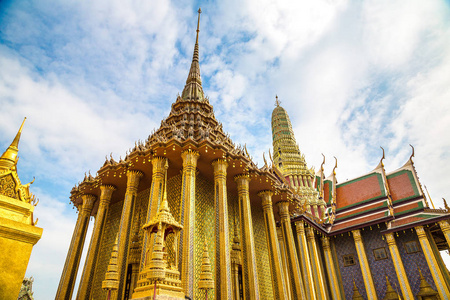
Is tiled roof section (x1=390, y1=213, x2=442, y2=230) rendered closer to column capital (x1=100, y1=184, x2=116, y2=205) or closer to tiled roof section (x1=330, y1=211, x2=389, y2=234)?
tiled roof section (x1=330, y1=211, x2=389, y2=234)

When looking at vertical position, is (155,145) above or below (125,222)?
above

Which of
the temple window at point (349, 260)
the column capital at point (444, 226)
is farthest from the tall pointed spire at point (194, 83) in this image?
the column capital at point (444, 226)

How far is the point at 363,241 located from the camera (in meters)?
18.1

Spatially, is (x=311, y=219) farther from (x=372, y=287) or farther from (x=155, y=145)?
(x=155, y=145)

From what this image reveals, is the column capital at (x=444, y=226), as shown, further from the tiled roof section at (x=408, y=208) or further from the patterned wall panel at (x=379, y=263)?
the patterned wall panel at (x=379, y=263)

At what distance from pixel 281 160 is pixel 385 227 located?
1397 cm

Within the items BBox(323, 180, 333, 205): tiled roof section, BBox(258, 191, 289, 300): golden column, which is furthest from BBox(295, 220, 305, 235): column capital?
BBox(323, 180, 333, 205): tiled roof section

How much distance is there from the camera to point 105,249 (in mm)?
13305

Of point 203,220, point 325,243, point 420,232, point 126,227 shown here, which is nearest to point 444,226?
point 420,232

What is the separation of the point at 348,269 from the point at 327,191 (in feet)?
24.9

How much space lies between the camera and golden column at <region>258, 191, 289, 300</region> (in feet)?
38.7

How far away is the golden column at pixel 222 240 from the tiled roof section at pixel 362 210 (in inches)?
491

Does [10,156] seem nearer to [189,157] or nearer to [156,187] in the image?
[156,187]

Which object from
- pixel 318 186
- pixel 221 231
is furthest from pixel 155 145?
pixel 318 186
